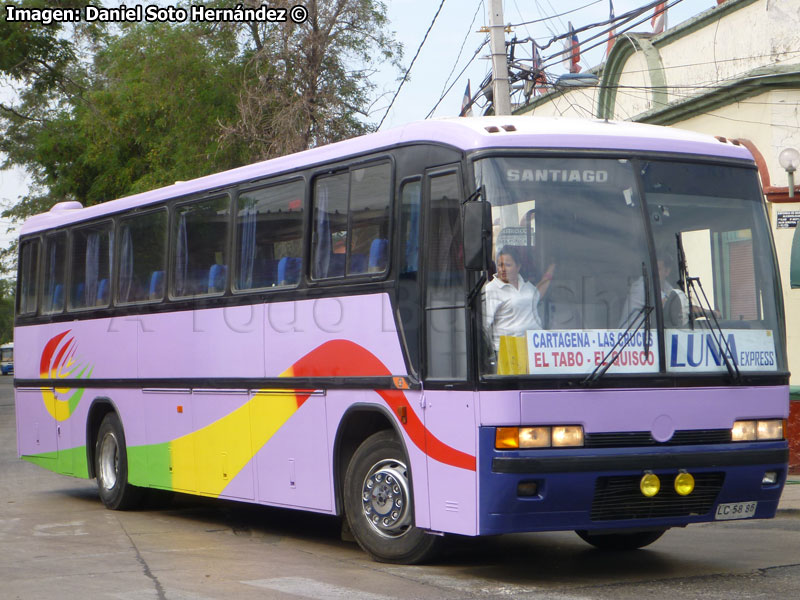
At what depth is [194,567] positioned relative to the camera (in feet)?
29.8

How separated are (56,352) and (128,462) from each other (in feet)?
7.45

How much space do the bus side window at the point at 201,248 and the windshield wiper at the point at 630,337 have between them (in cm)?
437

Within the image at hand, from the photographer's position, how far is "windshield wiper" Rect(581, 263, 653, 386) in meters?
7.87

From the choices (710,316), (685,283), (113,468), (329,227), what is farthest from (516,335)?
(113,468)

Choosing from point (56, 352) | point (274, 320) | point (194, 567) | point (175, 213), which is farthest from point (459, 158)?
point (56, 352)

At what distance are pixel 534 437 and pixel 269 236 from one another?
3.67 meters

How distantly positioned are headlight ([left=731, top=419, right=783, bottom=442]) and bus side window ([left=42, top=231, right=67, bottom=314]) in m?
8.96

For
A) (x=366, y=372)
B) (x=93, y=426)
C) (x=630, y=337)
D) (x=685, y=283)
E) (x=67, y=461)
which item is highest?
(x=685, y=283)

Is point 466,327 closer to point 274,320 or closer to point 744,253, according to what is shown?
point 744,253

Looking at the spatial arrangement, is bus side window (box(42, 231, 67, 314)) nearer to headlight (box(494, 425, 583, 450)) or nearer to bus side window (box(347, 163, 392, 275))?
bus side window (box(347, 163, 392, 275))

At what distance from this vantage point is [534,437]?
778 cm

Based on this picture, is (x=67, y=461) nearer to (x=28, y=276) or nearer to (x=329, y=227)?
(x=28, y=276)

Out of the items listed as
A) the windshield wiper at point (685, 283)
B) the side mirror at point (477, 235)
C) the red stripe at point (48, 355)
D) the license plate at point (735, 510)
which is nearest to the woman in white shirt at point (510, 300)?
the side mirror at point (477, 235)

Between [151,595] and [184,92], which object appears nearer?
[151,595]
